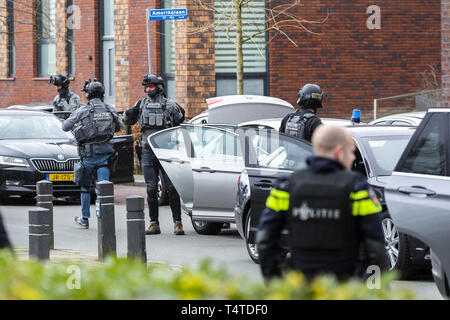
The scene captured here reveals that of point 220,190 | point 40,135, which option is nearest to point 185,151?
point 220,190

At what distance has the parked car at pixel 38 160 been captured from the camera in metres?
16.7

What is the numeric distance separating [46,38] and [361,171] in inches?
935

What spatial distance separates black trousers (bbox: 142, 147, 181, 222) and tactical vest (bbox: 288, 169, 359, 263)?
836cm

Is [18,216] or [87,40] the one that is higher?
[87,40]

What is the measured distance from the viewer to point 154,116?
13.5 meters

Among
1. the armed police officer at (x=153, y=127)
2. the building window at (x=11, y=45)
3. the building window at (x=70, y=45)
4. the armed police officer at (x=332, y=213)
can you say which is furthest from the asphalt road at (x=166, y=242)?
the building window at (x=11, y=45)

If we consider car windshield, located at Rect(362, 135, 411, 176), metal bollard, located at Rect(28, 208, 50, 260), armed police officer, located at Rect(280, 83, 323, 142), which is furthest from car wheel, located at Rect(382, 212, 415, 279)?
metal bollard, located at Rect(28, 208, 50, 260)

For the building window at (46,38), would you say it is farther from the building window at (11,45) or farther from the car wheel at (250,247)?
the car wheel at (250,247)

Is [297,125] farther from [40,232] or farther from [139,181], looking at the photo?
[139,181]

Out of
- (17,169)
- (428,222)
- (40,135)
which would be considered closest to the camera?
(428,222)

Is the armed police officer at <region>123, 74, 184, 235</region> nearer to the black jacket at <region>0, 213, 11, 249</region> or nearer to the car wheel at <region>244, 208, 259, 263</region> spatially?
the car wheel at <region>244, 208, 259, 263</region>
